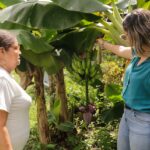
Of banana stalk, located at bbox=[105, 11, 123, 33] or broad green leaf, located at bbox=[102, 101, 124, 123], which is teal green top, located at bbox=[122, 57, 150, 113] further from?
broad green leaf, located at bbox=[102, 101, 124, 123]

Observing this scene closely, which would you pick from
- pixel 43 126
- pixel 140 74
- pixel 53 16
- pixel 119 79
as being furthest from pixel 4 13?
pixel 119 79

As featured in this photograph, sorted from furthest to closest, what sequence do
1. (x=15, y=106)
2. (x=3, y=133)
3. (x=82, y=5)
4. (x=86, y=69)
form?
(x=86, y=69), (x=82, y=5), (x=15, y=106), (x=3, y=133)

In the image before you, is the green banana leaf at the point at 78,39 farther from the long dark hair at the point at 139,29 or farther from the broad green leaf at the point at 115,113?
the long dark hair at the point at 139,29

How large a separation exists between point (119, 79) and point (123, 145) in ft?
9.13

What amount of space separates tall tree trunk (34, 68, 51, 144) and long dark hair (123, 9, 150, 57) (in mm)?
1324

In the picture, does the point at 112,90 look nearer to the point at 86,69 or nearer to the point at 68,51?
the point at 68,51

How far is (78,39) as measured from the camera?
10.1 ft

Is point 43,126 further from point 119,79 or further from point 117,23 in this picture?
point 119,79

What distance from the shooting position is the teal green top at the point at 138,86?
85.4 inches

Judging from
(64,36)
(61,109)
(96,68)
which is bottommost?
(61,109)

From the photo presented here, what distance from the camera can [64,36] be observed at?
120 inches

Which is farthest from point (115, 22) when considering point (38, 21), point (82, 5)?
point (38, 21)

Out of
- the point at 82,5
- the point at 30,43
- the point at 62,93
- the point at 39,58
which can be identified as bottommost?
the point at 62,93

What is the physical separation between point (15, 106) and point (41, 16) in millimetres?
898
